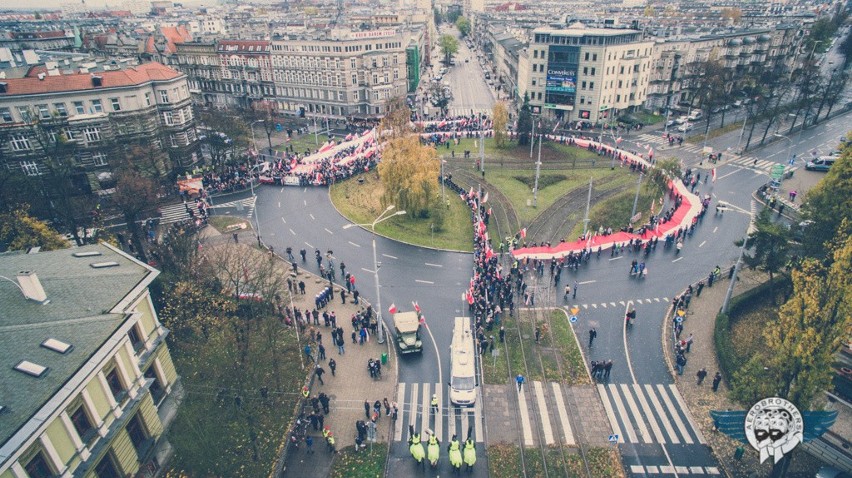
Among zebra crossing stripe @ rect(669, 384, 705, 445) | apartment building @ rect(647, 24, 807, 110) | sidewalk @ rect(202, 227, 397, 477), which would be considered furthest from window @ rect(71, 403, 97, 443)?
apartment building @ rect(647, 24, 807, 110)

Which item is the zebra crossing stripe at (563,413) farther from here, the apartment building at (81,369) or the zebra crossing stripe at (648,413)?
the apartment building at (81,369)

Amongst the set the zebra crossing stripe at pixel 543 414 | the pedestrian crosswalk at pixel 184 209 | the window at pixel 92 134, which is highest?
the window at pixel 92 134

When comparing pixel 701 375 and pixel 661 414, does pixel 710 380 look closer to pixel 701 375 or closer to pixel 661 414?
pixel 701 375

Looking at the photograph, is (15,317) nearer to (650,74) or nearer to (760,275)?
(760,275)

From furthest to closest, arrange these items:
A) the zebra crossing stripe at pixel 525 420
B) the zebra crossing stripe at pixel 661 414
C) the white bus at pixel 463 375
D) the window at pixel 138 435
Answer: the white bus at pixel 463 375 < the zebra crossing stripe at pixel 661 414 < the zebra crossing stripe at pixel 525 420 < the window at pixel 138 435

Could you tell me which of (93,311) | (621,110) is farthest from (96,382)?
(621,110)

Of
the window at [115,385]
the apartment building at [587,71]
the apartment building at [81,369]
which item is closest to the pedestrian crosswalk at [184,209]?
the apartment building at [81,369]
